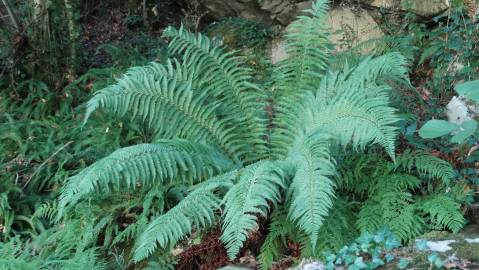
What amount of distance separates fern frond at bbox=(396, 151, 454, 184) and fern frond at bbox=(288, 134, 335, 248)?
49 cm

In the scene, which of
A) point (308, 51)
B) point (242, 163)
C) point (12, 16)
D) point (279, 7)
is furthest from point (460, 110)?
point (12, 16)

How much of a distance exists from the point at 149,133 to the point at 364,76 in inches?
72.3

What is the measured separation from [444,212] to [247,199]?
38.2 inches

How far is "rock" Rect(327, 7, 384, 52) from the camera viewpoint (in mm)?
4996

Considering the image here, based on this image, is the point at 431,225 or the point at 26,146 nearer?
the point at 431,225

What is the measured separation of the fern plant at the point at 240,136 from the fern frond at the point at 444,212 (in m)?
0.40

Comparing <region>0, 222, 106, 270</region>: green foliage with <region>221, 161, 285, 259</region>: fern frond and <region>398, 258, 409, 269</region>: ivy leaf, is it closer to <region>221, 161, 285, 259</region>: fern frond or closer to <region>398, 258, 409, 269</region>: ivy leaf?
<region>221, 161, 285, 259</region>: fern frond

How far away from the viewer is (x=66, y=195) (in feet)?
9.86

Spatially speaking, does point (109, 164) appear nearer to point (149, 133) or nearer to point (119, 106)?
point (119, 106)

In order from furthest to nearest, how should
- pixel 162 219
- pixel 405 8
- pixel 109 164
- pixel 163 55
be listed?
pixel 163 55, pixel 405 8, pixel 109 164, pixel 162 219

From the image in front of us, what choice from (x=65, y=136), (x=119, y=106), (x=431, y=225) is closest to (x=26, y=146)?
(x=65, y=136)

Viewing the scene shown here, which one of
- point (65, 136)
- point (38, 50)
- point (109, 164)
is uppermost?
point (38, 50)

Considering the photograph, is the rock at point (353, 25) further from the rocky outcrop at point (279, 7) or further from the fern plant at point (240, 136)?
the fern plant at point (240, 136)

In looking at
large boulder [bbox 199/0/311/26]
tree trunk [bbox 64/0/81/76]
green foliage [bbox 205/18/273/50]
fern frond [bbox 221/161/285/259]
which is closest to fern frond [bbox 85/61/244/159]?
fern frond [bbox 221/161/285/259]
